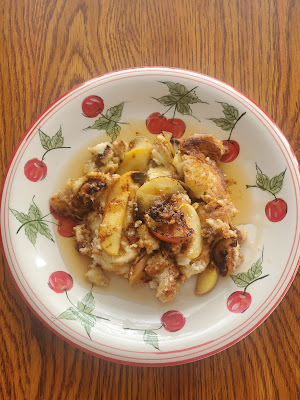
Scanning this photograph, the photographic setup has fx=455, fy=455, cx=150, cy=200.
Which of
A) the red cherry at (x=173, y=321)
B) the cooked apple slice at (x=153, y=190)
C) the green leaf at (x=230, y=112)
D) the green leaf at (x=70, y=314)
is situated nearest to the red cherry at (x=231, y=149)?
the green leaf at (x=230, y=112)

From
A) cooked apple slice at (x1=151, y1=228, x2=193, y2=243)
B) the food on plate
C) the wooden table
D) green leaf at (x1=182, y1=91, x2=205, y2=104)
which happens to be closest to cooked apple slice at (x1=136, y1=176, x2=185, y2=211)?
the food on plate

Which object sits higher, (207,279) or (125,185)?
(125,185)

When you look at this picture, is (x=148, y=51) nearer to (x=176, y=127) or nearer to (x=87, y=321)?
(x=176, y=127)

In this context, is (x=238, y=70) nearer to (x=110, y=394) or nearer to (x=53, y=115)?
(x=53, y=115)

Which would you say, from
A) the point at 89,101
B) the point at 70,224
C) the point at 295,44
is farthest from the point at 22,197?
the point at 295,44

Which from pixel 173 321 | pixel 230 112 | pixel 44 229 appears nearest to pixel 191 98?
pixel 230 112

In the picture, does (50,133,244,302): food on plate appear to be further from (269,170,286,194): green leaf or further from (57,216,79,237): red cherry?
(269,170,286,194): green leaf

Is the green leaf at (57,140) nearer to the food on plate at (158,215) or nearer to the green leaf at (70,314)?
the food on plate at (158,215)
